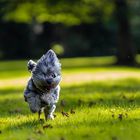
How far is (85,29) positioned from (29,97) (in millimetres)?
48123

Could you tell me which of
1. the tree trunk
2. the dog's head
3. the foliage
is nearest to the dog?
the dog's head

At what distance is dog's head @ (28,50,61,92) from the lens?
29.9 ft

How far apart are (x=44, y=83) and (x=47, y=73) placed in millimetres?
156

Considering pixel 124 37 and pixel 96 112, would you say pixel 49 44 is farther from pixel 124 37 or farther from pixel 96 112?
pixel 96 112

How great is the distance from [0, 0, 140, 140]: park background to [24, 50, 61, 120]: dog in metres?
0.29

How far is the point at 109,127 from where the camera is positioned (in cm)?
840

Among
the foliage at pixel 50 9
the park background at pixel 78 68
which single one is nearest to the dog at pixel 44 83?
the park background at pixel 78 68

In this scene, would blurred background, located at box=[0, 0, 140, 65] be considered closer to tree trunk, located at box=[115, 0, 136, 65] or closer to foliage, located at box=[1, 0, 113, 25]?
tree trunk, located at box=[115, 0, 136, 65]

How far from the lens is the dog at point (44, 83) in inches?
360

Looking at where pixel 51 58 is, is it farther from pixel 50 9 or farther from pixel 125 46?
pixel 125 46

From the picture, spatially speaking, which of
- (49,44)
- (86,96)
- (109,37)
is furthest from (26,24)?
(86,96)

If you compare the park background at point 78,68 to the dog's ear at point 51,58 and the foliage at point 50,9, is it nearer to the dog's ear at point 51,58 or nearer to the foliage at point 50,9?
the foliage at point 50,9

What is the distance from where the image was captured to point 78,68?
3934 centimetres

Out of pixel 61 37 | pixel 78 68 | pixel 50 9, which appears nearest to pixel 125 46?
pixel 78 68
